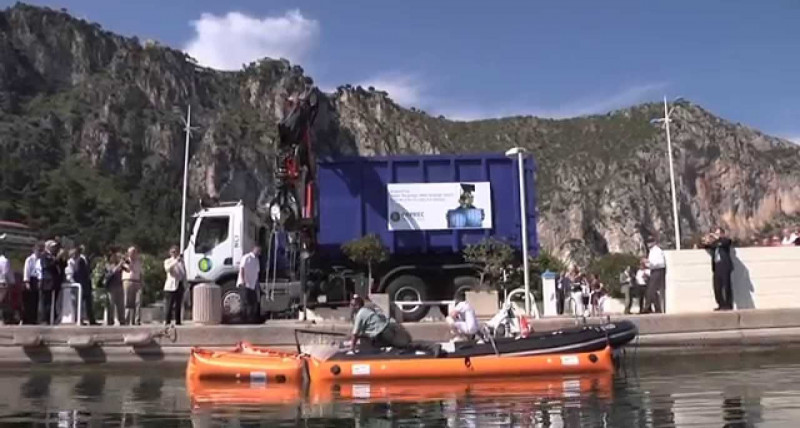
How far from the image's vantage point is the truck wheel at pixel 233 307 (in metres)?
17.8

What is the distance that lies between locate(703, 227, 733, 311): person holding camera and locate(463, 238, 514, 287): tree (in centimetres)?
485

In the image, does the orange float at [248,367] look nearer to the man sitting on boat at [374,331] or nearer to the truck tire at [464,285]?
the man sitting on boat at [374,331]

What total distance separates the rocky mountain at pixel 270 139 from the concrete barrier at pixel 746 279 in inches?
3973

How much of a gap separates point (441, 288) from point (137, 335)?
7.92 m

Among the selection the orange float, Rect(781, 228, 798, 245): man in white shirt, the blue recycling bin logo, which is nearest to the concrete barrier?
Rect(781, 228, 798, 245): man in white shirt

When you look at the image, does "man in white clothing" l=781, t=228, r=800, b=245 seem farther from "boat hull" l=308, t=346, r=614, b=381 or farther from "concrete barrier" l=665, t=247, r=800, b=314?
"boat hull" l=308, t=346, r=614, b=381

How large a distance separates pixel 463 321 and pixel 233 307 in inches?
231

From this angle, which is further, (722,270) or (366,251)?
(366,251)

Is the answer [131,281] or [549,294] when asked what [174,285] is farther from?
[549,294]

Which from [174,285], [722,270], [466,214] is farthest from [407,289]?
[722,270]

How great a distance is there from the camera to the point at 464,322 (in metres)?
14.4

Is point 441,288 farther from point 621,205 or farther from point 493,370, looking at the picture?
point 621,205

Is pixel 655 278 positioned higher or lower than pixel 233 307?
higher

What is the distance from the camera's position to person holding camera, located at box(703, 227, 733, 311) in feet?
55.5
